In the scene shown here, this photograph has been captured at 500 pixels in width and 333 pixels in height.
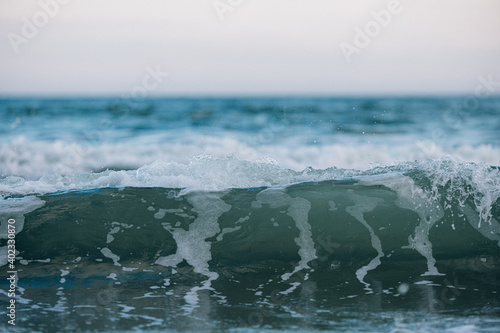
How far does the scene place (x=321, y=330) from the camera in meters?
3.17

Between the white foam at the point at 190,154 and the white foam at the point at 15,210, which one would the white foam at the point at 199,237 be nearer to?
the white foam at the point at 15,210

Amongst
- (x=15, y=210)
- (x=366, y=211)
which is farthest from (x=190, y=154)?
(x=366, y=211)

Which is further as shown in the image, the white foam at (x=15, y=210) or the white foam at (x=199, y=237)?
the white foam at (x=15, y=210)

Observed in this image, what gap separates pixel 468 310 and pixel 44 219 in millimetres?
4084

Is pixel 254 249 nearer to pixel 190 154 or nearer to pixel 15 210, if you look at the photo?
pixel 15 210

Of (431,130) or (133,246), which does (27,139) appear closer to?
(133,246)

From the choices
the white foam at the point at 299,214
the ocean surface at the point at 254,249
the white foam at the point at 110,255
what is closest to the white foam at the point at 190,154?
the ocean surface at the point at 254,249

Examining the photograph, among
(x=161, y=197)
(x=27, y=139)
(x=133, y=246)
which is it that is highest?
(x=27, y=139)

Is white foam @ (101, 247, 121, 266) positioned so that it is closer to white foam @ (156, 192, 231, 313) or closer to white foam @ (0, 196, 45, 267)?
white foam @ (156, 192, 231, 313)

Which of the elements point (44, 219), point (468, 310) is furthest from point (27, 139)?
point (468, 310)

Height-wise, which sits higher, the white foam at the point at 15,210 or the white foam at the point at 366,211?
the white foam at the point at 15,210

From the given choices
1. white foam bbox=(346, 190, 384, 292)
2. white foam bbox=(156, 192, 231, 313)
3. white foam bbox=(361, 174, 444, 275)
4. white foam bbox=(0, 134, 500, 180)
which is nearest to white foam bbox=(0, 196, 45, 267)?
white foam bbox=(156, 192, 231, 313)

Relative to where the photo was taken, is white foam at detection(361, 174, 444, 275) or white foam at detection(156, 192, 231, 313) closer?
white foam at detection(156, 192, 231, 313)

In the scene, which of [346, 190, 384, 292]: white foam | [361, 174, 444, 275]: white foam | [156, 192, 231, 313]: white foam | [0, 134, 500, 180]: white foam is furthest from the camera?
[0, 134, 500, 180]: white foam
